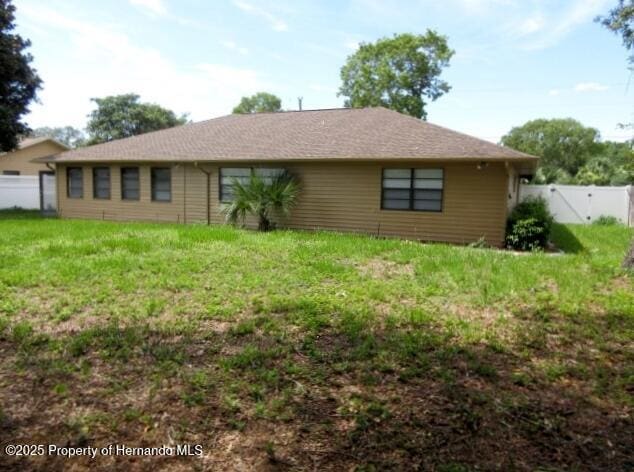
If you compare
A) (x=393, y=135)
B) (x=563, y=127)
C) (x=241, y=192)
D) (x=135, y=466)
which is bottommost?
(x=135, y=466)

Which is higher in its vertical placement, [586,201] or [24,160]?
[24,160]

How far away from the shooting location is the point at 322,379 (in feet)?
11.0

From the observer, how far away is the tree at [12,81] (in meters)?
17.8

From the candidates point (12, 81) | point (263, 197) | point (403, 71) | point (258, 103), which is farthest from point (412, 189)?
point (258, 103)

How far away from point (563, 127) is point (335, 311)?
6128cm

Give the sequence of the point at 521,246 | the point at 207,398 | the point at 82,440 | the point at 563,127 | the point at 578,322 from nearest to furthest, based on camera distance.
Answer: the point at 82,440 → the point at 207,398 → the point at 578,322 → the point at 521,246 → the point at 563,127

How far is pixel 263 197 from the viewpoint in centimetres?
1209

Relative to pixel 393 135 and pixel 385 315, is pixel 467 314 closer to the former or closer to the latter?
pixel 385 315

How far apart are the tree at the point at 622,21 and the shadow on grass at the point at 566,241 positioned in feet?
15.0

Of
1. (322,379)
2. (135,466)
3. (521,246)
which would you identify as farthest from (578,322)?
(521,246)

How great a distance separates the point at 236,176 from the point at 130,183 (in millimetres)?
4239

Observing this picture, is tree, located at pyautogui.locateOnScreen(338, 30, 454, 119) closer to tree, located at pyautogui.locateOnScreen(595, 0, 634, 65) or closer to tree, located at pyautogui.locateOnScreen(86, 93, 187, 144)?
tree, located at pyautogui.locateOnScreen(86, 93, 187, 144)

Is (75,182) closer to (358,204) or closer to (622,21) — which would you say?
(358,204)

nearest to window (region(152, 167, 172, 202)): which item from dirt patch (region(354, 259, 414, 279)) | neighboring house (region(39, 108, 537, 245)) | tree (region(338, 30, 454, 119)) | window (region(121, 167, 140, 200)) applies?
neighboring house (region(39, 108, 537, 245))
